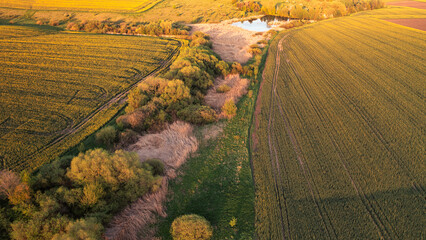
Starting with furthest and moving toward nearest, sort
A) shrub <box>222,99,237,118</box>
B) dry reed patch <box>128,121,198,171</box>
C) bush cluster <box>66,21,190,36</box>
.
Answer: bush cluster <box>66,21,190,36</box> < shrub <box>222,99,237,118</box> < dry reed patch <box>128,121,198,171</box>

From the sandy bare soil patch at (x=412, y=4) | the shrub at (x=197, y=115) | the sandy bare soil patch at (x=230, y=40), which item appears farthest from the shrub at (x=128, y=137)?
the sandy bare soil patch at (x=412, y=4)

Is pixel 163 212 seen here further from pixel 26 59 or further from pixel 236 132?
pixel 26 59

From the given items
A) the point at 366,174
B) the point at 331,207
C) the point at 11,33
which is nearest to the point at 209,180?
the point at 331,207

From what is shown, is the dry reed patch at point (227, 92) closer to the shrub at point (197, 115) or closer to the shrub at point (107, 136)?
the shrub at point (197, 115)

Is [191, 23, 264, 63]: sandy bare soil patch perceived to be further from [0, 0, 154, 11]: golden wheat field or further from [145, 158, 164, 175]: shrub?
[0, 0, 154, 11]: golden wheat field

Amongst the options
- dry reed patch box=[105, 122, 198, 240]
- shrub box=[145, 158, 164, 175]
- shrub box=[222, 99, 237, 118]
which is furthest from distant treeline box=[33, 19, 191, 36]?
shrub box=[145, 158, 164, 175]

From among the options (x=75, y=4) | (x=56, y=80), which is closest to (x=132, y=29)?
(x=56, y=80)
